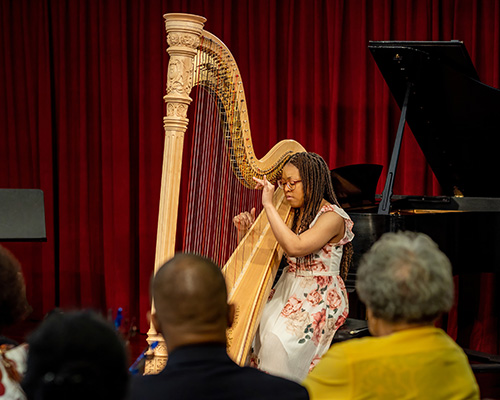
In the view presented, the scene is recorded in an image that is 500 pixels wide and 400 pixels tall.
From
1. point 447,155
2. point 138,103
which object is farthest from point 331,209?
point 138,103

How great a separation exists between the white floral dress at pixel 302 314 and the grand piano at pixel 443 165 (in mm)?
421

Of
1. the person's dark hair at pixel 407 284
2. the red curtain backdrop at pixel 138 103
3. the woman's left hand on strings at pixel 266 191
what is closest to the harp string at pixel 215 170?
A: the woman's left hand on strings at pixel 266 191

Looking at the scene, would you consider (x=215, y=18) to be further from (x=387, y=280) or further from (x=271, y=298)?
(x=387, y=280)

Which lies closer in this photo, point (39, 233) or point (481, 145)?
point (39, 233)

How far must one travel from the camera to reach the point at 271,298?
3094 millimetres

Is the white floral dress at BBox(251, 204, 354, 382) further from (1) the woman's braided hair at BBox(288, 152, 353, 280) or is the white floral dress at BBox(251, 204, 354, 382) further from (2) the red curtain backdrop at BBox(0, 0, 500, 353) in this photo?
(2) the red curtain backdrop at BBox(0, 0, 500, 353)

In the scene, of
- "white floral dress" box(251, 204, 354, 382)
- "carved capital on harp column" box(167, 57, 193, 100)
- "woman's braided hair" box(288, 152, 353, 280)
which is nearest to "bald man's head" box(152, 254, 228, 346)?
→ "carved capital on harp column" box(167, 57, 193, 100)

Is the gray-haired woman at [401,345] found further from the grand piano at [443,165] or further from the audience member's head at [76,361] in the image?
the grand piano at [443,165]

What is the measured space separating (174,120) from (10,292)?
39.9 inches

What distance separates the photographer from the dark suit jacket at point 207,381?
1143 mm

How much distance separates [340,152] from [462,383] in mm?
3585

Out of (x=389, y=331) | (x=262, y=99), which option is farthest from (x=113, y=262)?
(x=389, y=331)

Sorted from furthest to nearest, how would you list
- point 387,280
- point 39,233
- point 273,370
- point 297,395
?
1. point 39,233
2. point 273,370
3. point 387,280
4. point 297,395

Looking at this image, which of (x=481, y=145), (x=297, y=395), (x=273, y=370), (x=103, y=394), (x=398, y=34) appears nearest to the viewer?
(x=103, y=394)
